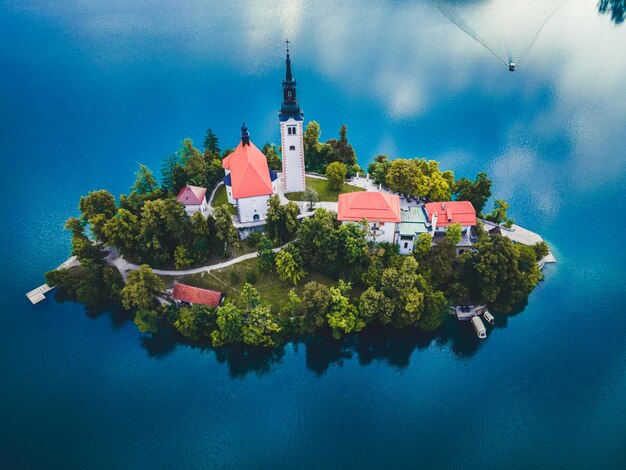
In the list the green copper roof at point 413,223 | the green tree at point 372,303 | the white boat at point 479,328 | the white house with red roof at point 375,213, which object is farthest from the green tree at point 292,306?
the white boat at point 479,328

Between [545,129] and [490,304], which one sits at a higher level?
[545,129]

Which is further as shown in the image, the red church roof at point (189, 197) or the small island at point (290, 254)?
the red church roof at point (189, 197)

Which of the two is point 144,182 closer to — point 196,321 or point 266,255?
point 266,255

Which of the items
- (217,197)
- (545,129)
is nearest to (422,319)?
(217,197)

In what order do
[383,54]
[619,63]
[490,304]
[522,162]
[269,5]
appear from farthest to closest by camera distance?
[269,5] → [383,54] → [619,63] → [522,162] → [490,304]

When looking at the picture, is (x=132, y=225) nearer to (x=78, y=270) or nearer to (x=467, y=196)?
(x=78, y=270)

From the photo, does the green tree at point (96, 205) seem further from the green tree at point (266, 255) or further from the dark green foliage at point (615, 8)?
the dark green foliage at point (615, 8)

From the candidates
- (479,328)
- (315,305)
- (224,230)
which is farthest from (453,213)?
(224,230)

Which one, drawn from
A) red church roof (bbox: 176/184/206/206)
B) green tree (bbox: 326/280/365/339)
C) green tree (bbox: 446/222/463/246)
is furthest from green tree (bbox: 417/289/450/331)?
red church roof (bbox: 176/184/206/206)
